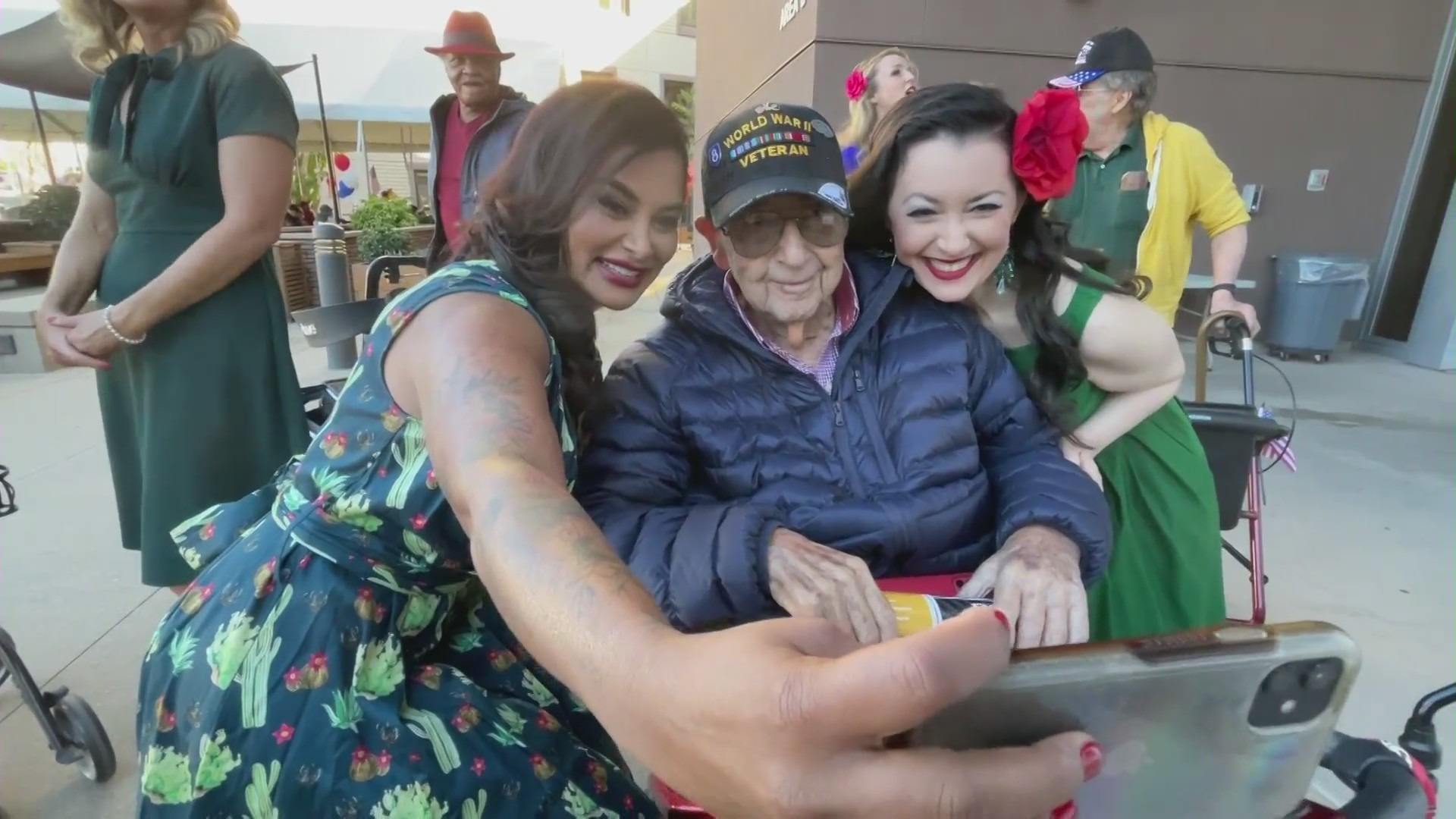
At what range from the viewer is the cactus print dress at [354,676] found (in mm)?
1061

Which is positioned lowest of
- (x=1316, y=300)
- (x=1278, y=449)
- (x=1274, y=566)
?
(x=1274, y=566)

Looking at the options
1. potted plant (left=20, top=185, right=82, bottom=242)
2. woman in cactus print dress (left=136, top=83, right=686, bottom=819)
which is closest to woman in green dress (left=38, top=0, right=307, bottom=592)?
woman in cactus print dress (left=136, top=83, right=686, bottom=819)

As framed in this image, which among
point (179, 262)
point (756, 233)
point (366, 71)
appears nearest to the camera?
point (756, 233)

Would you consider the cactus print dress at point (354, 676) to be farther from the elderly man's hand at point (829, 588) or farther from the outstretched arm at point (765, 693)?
the outstretched arm at point (765, 693)

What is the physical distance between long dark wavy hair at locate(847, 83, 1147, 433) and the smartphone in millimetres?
879

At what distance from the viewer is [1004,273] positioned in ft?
5.02

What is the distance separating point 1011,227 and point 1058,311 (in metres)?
0.18

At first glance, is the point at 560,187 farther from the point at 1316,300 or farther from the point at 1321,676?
the point at 1316,300

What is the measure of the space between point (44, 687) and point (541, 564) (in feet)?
8.77

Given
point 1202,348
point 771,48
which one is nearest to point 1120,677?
point 1202,348

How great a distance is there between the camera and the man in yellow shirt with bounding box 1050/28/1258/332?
9.62ft

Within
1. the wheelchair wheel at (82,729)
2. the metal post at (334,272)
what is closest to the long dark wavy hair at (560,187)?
the wheelchair wheel at (82,729)

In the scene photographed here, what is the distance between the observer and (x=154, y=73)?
5.86 ft

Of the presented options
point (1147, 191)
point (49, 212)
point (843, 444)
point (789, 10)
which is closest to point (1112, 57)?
point (1147, 191)
